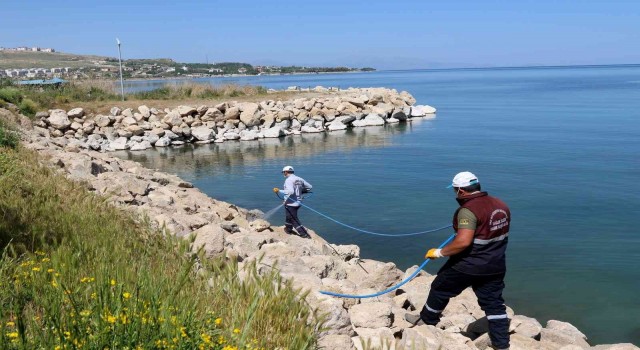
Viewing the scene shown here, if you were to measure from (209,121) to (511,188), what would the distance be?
21.3 meters

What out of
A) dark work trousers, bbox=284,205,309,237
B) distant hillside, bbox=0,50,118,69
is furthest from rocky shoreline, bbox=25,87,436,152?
distant hillside, bbox=0,50,118,69

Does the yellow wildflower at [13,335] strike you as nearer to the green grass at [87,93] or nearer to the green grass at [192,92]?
the green grass at [87,93]

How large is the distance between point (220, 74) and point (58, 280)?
169347 mm

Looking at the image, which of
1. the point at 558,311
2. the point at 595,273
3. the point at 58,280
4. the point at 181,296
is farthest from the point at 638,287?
the point at 58,280

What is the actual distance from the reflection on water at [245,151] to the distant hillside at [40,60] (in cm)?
13622

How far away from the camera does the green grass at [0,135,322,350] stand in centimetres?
318

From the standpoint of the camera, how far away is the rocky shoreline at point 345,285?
5.27 m

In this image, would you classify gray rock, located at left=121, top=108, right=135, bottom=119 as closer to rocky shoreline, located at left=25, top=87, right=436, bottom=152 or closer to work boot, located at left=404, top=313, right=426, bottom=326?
rocky shoreline, located at left=25, top=87, right=436, bottom=152

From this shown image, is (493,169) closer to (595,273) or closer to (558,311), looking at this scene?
(595,273)

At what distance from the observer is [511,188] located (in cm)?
1817

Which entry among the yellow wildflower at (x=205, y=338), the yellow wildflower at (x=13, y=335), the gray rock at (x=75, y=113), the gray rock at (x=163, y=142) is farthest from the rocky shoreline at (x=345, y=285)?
the gray rock at (x=75, y=113)

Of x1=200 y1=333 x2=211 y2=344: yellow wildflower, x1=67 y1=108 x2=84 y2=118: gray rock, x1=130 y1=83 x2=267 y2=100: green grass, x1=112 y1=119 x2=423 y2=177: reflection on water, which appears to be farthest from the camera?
x1=130 y1=83 x2=267 y2=100: green grass

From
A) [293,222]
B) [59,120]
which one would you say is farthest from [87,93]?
[293,222]

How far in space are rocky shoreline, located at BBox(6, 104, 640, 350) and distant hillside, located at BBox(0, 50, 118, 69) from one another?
508 ft
